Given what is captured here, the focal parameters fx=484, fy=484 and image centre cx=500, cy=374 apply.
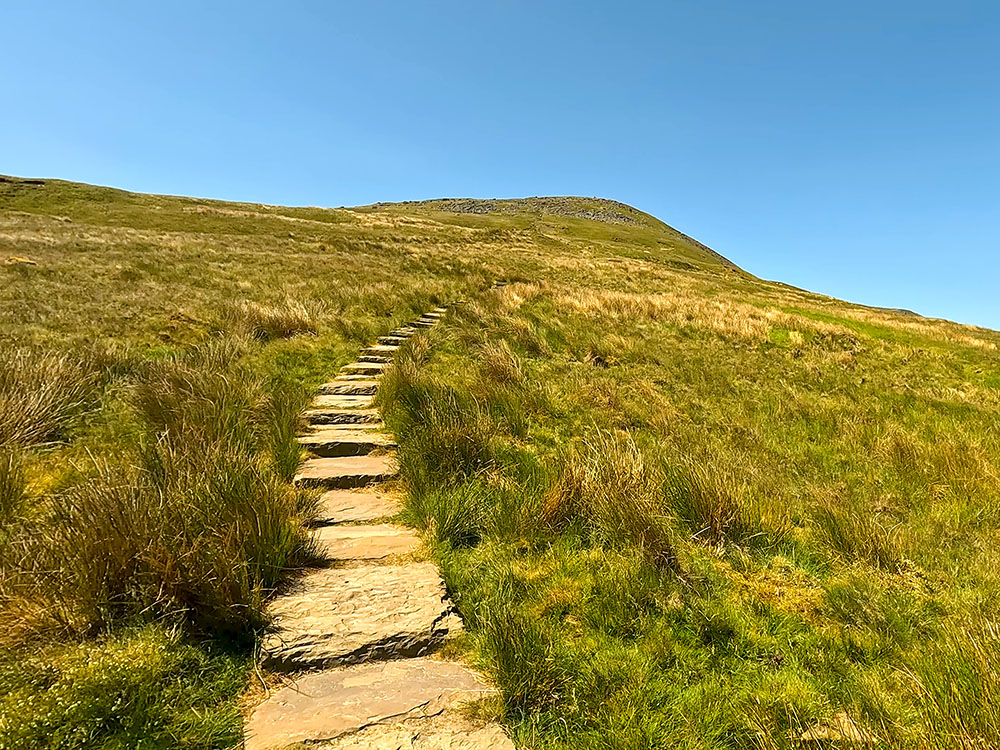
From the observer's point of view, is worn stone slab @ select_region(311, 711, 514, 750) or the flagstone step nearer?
worn stone slab @ select_region(311, 711, 514, 750)

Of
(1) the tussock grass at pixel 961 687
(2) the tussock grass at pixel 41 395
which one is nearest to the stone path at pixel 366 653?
(1) the tussock grass at pixel 961 687

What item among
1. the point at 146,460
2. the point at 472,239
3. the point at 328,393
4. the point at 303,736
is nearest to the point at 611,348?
the point at 328,393

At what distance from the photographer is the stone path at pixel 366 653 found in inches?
86.5

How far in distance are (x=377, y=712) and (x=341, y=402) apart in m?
5.01

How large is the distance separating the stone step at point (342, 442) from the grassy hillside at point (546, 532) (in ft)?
1.24

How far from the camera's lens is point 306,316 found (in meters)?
11.1

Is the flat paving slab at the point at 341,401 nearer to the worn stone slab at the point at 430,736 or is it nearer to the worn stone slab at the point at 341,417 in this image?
the worn stone slab at the point at 341,417

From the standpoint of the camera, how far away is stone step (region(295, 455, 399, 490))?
15.3 feet

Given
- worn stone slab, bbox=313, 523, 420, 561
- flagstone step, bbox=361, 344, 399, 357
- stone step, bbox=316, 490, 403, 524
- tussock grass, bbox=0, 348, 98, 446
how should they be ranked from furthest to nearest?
flagstone step, bbox=361, 344, 399, 357
tussock grass, bbox=0, 348, 98, 446
stone step, bbox=316, 490, 403, 524
worn stone slab, bbox=313, 523, 420, 561

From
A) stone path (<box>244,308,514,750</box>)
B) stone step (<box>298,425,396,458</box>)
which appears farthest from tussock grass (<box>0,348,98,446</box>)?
stone path (<box>244,308,514,750</box>)

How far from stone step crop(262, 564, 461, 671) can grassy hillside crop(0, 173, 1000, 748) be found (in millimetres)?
165

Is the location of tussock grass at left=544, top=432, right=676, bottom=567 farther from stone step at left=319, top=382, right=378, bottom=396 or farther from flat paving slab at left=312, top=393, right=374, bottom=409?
stone step at left=319, top=382, right=378, bottom=396

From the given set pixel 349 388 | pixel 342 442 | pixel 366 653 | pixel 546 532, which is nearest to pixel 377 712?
pixel 366 653

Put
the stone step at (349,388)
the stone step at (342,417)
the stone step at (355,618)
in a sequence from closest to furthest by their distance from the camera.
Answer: the stone step at (355,618), the stone step at (342,417), the stone step at (349,388)
